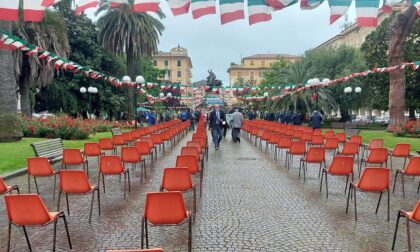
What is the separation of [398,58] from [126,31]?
22.6 m

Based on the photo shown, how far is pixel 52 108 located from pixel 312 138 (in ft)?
102

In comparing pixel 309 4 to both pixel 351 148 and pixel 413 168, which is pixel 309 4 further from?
pixel 351 148

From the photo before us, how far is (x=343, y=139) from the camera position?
631 inches

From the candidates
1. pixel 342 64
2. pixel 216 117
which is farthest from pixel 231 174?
pixel 342 64

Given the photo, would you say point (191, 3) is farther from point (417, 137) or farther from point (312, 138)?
point (417, 137)

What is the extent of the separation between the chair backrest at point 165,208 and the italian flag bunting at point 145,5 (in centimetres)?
443

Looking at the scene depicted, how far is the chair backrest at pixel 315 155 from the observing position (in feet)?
33.3

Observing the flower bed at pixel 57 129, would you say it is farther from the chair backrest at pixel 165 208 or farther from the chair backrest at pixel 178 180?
the chair backrest at pixel 165 208

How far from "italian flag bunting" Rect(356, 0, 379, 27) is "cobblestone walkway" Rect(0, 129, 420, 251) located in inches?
139

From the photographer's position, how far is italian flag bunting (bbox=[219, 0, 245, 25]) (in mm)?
8969

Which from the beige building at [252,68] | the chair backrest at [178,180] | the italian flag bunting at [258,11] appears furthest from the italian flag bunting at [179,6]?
the beige building at [252,68]

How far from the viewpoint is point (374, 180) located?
6766 millimetres

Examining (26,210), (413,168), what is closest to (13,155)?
(26,210)

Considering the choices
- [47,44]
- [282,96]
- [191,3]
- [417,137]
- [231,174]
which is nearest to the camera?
[191,3]
